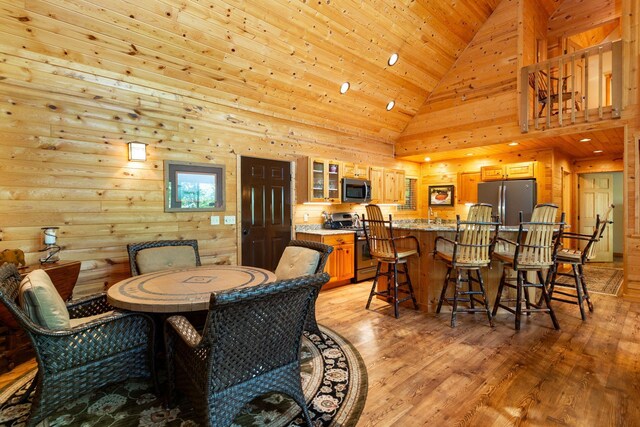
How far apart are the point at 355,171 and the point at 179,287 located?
14.3 feet

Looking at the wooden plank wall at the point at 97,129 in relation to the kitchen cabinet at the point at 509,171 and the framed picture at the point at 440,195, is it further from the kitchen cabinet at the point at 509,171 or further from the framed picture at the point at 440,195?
the kitchen cabinet at the point at 509,171

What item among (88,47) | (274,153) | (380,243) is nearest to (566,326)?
(380,243)

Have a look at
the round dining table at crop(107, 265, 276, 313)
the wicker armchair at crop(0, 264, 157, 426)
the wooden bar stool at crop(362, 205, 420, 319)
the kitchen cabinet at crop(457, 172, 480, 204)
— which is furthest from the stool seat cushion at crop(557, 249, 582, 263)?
the wicker armchair at crop(0, 264, 157, 426)

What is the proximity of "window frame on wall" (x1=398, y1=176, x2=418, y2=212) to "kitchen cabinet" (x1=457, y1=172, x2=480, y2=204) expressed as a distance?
1.02 meters

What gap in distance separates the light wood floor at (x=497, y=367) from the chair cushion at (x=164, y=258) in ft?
5.65

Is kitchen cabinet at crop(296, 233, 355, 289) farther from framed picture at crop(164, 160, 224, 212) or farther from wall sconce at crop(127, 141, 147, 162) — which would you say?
wall sconce at crop(127, 141, 147, 162)

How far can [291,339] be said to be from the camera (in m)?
1.94

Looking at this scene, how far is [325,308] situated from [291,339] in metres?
2.43

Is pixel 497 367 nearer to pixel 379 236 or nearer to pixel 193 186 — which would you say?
pixel 379 236

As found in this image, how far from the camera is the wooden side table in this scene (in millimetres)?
2676

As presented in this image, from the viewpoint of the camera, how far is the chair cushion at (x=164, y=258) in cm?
325

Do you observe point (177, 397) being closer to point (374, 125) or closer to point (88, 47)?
point (88, 47)

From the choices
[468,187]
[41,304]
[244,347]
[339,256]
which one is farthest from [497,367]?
[468,187]

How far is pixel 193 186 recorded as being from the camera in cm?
431
